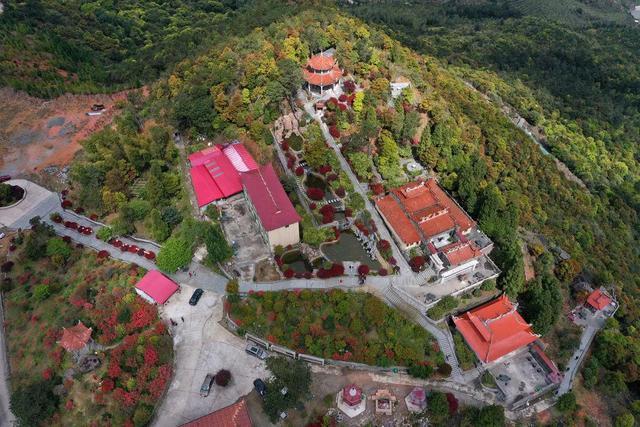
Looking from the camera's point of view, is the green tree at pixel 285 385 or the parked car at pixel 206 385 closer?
the green tree at pixel 285 385

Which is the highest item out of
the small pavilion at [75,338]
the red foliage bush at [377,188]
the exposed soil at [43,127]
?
the small pavilion at [75,338]

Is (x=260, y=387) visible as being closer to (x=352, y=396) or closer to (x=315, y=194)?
(x=352, y=396)

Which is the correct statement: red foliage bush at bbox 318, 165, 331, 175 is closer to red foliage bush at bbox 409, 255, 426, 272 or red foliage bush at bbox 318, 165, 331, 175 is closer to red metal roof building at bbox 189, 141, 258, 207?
red metal roof building at bbox 189, 141, 258, 207

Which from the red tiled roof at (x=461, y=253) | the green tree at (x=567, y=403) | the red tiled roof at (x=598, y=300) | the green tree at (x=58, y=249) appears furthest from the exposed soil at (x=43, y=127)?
the red tiled roof at (x=598, y=300)

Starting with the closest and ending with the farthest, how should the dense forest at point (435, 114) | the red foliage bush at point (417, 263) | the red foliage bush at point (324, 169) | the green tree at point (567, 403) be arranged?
the green tree at point (567, 403) → the red foliage bush at point (417, 263) → the dense forest at point (435, 114) → the red foliage bush at point (324, 169)

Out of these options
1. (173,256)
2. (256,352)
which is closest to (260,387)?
(256,352)

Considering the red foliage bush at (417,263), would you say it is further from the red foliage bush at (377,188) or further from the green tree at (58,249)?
the green tree at (58,249)

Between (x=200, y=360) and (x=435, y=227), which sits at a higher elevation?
(x=200, y=360)
